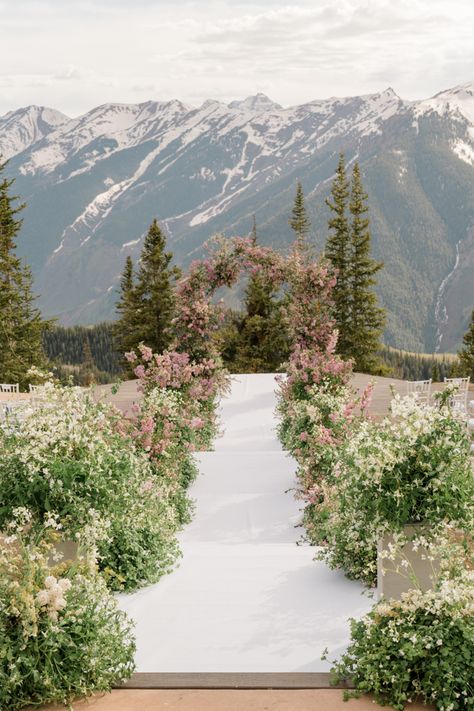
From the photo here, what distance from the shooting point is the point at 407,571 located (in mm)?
4480

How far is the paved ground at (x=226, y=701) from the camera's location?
3.58 metres

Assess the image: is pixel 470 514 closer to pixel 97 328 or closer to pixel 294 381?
pixel 294 381

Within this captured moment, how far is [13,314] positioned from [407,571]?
27.4 meters

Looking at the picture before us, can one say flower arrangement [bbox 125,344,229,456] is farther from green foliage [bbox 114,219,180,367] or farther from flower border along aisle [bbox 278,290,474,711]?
green foliage [bbox 114,219,180,367]

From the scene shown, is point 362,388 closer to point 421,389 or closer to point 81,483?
point 421,389

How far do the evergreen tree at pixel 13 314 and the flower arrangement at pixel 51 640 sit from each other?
82.7 feet

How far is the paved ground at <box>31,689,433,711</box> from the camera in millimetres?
3578

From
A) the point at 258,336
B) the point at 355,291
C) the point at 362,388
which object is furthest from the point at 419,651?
the point at 355,291

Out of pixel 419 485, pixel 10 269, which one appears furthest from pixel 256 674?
pixel 10 269

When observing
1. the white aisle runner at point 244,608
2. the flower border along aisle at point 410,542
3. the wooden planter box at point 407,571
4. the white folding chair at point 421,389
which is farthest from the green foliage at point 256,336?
the wooden planter box at point 407,571

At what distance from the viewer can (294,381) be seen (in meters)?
10.6

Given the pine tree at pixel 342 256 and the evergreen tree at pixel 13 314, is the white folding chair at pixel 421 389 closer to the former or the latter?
the evergreen tree at pixel 13 314

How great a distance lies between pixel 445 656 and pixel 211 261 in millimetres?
11387

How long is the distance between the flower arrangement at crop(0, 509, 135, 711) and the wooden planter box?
1.56 metres
